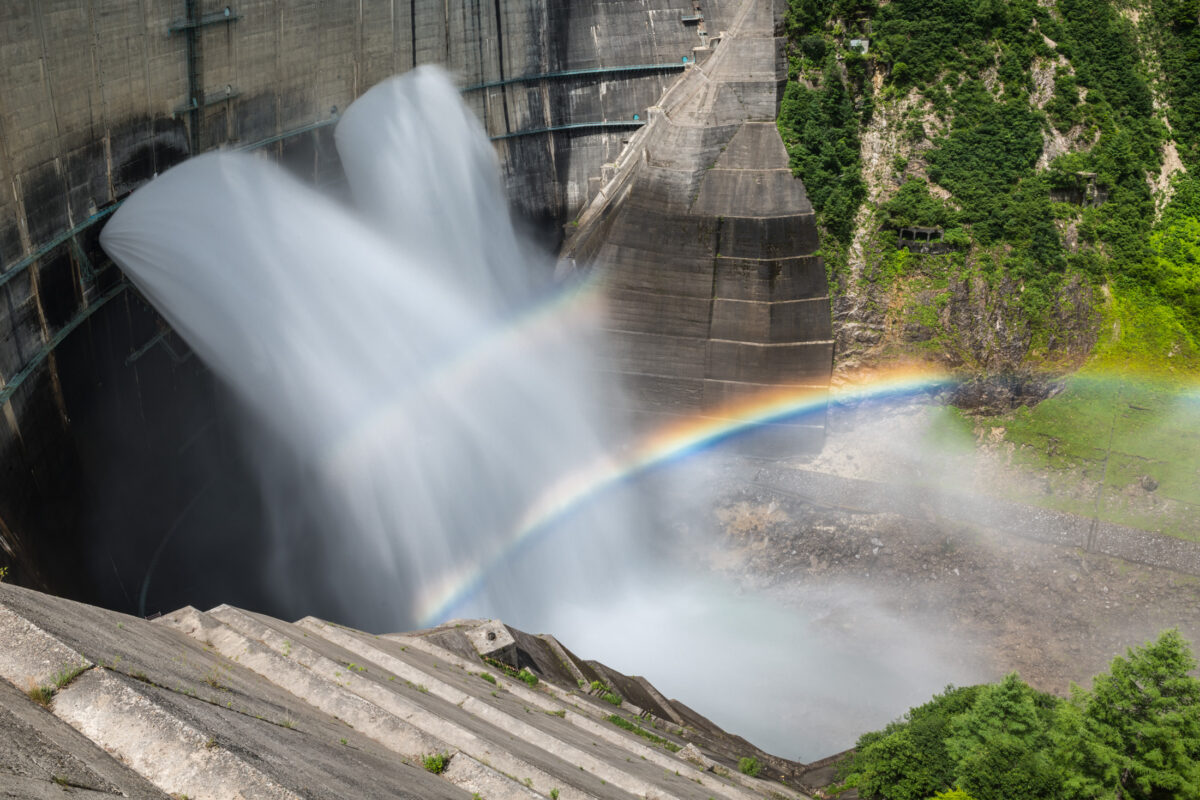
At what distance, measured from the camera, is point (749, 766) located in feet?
57.1

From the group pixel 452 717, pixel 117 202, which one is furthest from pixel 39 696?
pixel 117 202

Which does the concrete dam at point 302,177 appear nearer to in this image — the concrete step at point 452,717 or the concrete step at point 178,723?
the concrete step at point 452,717

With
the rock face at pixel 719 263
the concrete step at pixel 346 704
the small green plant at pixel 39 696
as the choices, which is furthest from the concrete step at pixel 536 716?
the rock face at pixel 719 263

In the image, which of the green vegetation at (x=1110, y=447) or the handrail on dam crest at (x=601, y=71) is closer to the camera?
the green vegetation at (x=1110, y=447)

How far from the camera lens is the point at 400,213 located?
31625mm

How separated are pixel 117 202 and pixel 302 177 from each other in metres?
7.48

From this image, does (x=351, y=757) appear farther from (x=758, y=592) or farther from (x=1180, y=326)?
(x=1180, y=326)

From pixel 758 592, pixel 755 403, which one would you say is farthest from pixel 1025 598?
pixel 755 403

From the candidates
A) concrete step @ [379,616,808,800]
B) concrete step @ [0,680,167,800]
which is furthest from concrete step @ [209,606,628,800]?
concrete step @ [0,680,167,800]

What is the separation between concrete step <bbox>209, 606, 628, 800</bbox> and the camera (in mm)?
11273

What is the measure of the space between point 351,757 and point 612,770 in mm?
4280

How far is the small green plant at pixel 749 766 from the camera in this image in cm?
1712

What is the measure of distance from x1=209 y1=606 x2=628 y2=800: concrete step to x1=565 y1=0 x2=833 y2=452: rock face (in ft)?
67.8

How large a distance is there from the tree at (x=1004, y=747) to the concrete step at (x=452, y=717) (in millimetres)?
6972
